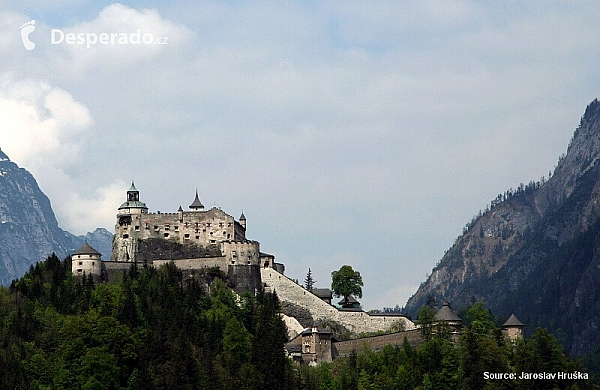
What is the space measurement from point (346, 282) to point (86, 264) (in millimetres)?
28702

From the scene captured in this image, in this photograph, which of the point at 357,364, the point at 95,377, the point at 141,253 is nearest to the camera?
the point at 95,377

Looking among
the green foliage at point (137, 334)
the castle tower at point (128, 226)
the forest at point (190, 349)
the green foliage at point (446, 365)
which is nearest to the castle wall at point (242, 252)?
the green foliage at point (137, 334)

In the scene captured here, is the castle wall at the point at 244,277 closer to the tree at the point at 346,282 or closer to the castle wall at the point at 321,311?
the castle wall at the point at 321,311

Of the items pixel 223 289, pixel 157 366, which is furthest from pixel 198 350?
pixel 223 289

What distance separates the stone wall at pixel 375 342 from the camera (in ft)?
379

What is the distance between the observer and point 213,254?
127m

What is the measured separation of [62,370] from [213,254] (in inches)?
1091

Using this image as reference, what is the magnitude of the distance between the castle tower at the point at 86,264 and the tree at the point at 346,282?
86.1ft

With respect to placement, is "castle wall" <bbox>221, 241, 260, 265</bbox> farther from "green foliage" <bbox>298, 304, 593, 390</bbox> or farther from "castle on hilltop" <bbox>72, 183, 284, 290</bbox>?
"green foliage" <bbox>298, 304, 593, 390</bbox>

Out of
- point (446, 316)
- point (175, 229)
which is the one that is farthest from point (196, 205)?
point (446, 316)

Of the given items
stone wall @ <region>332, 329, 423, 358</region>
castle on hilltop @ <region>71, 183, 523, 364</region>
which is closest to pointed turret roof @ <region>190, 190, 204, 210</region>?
castle on hilltop @ <region>71, 183, 523, 364</region>

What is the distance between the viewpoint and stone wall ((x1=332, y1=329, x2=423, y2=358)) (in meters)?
115

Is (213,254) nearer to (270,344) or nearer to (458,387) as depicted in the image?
(270,344)

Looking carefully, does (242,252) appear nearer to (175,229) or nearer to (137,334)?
(175,229)
